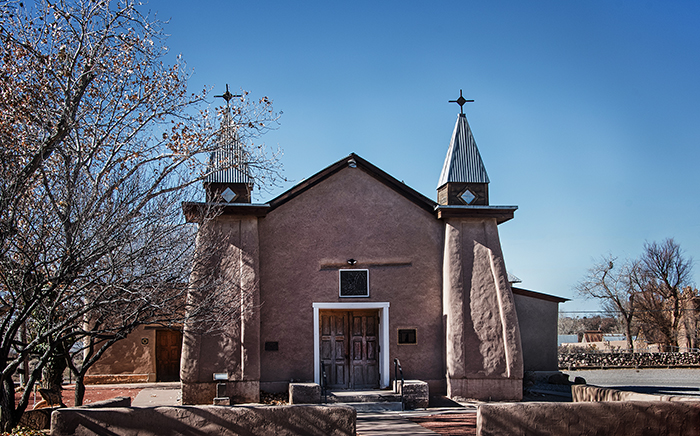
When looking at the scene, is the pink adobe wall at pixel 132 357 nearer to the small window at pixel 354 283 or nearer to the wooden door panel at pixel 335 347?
the wooden door panel at pixel 335 347

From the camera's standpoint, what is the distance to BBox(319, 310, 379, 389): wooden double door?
50.3 feet

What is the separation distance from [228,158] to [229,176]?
598 mm

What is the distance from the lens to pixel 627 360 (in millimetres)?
28047

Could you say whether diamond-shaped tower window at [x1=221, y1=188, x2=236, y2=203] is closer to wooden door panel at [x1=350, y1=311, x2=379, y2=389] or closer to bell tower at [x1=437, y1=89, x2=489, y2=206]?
wooden door panel at [x1=350, y1=311, x2=379, y2=389]

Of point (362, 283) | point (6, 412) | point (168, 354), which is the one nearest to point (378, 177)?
point (362, 283)

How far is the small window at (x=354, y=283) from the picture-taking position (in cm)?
1527

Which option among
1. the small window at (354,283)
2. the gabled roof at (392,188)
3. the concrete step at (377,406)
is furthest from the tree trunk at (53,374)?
the small window at (354,283)

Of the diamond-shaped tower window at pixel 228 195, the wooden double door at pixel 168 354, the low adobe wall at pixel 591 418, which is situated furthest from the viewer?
the wooden double door at pixel 168 354

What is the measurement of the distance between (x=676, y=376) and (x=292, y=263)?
17103mm

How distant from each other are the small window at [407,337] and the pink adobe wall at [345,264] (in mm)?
124

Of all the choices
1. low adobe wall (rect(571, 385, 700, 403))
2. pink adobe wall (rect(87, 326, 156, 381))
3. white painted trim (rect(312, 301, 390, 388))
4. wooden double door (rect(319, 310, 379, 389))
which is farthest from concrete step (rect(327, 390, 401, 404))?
pink adobe wall (rect(87, 326, 156, 381))

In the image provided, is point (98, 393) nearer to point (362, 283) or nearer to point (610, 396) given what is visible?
point (362, 283)

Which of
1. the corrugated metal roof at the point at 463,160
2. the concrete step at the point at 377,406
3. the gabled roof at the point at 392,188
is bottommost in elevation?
the concrete step at the point at 377,406

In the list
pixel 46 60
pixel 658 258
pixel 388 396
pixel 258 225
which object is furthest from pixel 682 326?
pixel 46 60
